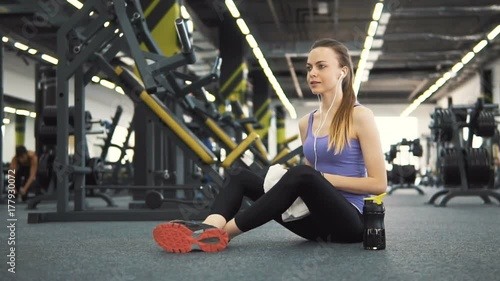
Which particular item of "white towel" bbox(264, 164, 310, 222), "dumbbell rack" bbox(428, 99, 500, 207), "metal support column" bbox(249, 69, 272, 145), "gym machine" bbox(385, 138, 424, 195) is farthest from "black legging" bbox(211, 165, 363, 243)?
"metal support column" bbox(249, 69, 272, 145)

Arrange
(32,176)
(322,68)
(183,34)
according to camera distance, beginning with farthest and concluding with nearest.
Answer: (32,176), (183,34), (322,68)

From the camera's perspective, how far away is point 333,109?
8.11 feet

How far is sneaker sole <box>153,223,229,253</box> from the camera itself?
225 cm

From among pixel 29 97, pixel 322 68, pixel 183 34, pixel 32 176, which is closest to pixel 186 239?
pixel 322 68

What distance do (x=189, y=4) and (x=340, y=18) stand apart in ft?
10.6

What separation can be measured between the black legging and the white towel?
0.04m

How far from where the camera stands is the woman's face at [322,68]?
2396mm

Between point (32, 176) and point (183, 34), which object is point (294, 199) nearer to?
point (183, 34)

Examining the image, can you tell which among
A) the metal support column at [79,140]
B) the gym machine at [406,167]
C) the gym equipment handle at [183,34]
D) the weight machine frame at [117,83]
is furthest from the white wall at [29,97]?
the gym equipment handle at [183,34]

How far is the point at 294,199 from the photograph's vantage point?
2.25m

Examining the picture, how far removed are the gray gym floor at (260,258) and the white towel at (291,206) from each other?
14 centimetres

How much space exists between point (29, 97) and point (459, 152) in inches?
452

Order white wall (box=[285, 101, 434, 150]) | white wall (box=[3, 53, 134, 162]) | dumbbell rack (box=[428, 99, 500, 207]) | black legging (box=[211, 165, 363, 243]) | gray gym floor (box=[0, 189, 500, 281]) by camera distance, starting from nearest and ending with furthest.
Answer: gray gym floor (box=[0, 189, 500, 281])
black legging (box=[211, 165, 363, 243])
dumbbell rack (box=[428, 99, 500, 207])
white wall (box=[3, 53, 134, 162])
white wall (box=[285, 101, 434, 150])

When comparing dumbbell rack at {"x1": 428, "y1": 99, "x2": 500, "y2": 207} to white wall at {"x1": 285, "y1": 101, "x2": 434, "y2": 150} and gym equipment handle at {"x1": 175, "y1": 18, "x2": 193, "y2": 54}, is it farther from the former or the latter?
white wall at {"x1": 285, "y1": 101, "x2": 434, "y2": 150}
